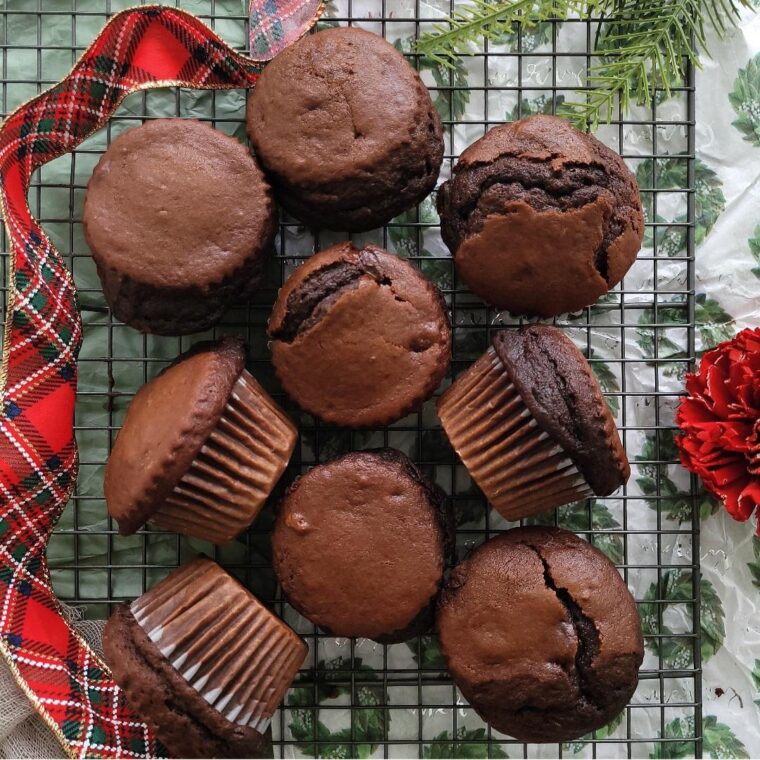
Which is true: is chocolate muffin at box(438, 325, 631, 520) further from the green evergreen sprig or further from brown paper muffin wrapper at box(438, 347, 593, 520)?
the green evergreen sprig

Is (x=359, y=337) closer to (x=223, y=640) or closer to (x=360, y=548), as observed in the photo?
(x=360, y=548)

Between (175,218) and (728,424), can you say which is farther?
(728,424)

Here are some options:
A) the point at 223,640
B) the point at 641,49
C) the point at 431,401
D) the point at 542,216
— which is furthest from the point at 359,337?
the point at 641,49

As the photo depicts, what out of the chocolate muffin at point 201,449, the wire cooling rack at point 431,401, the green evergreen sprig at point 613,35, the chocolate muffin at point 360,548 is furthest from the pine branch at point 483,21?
the chocolate muffin at point 360,548

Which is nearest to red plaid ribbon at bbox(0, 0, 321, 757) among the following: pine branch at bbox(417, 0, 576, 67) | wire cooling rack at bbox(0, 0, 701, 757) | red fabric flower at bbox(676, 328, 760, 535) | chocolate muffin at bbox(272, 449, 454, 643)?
wire cooling rack at bbox(0, 0, 701, 757)

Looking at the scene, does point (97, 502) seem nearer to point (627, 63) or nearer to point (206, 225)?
point (206, 225)

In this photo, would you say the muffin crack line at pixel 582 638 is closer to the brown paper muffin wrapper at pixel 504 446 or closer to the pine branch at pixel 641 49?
the brown paper muffin wrapper at pixel 504 446
